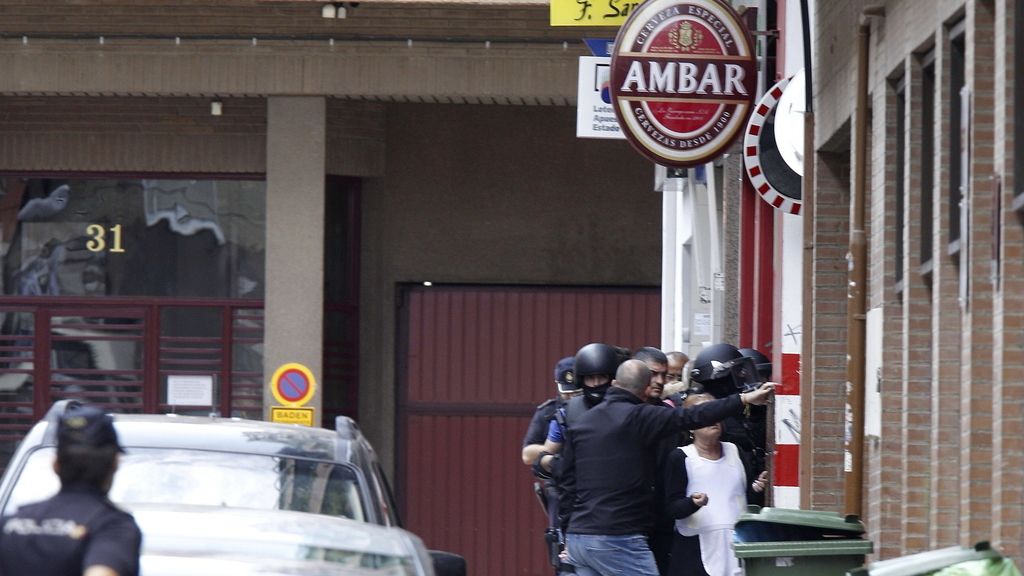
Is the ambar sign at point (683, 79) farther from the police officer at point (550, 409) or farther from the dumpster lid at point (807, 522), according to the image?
the dumpster lid at point (807, 522)

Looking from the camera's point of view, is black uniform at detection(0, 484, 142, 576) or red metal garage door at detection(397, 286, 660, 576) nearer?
black uniform at detection(0, 484, 142, 576)

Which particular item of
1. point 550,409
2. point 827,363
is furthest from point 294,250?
point 827,363

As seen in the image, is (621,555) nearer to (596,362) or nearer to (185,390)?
(596,362)

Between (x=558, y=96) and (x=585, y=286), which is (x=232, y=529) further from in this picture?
(x=585, y=286)

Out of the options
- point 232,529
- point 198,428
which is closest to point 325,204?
point 198,428

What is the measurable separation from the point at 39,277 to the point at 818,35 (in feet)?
44.2

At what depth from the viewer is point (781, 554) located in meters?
7.63

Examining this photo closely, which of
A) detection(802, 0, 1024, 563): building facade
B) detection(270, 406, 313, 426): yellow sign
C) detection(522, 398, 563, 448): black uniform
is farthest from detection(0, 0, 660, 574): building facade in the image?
detection(802, 0, 1024, 563): building facade

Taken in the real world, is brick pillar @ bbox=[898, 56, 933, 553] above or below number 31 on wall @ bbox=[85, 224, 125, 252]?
below

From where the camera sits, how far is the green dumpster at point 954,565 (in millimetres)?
5605

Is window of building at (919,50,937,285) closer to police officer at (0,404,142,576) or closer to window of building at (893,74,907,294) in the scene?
window of building at (893,74,907,294)

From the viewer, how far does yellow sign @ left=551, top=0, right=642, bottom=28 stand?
56.1ft

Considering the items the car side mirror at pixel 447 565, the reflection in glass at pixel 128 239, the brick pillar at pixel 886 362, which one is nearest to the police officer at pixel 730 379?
the brick pillar at pixel 886 362

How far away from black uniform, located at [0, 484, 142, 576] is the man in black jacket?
5.49m
